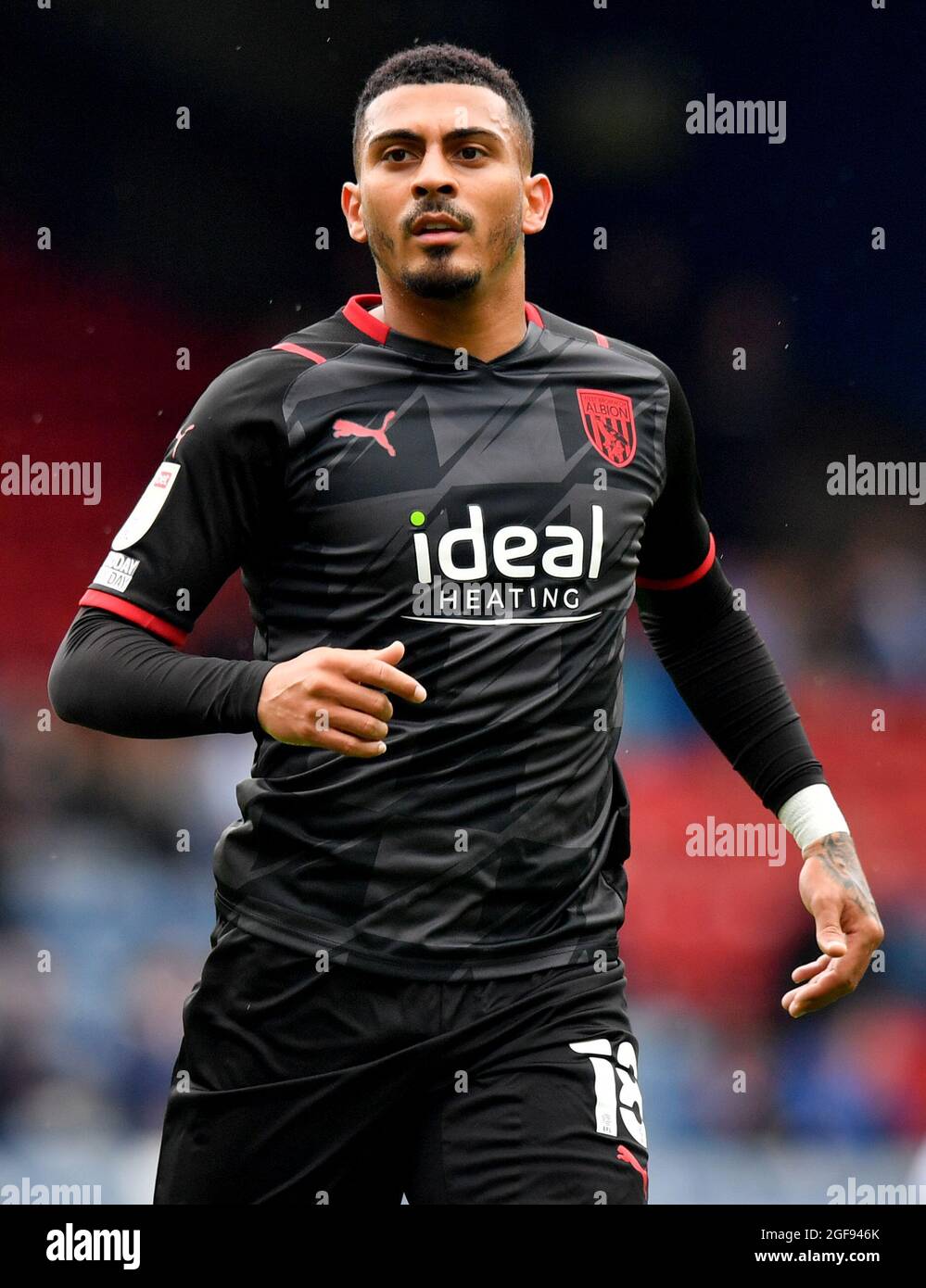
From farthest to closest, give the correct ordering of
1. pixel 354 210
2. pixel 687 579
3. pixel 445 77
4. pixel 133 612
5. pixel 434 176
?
A: 1. pixel 687 579
2. pixel 354 210
3. pixel 445 77
4. pixel 434 176
5. pixel 133 612

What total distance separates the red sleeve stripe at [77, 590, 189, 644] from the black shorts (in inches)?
18.3

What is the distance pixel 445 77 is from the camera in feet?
8.47

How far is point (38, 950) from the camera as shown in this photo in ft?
18.7

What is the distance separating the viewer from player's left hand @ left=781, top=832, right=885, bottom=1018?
2.41m

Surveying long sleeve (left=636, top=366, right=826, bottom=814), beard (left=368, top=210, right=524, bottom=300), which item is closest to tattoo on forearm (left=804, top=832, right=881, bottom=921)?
long sleeve (left=636, top=366, right=826, bottom=814)

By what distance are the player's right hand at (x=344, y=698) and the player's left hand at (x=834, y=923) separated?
79 centimetres

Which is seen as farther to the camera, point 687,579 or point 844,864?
point 687,579

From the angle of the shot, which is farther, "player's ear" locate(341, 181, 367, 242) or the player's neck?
"player's ear" locate(341, 181, 367, 242)

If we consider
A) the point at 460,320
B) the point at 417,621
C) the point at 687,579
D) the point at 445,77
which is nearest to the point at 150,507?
the point at 417,621

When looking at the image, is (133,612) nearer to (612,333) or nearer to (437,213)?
(437,213)

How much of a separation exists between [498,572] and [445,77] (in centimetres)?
83

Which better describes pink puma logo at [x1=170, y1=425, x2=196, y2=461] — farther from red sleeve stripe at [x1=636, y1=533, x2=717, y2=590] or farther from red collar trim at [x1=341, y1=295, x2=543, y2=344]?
red sleeve stripe at [x1=636, y1=533, x2=717, y2=590]

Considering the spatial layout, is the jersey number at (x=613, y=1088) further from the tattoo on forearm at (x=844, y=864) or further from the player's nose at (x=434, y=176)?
the player's nose at (x=434, y=176)

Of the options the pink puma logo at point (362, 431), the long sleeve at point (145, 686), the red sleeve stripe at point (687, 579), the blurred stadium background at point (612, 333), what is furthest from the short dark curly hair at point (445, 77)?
the blurred stadium background at point (612, 333)
